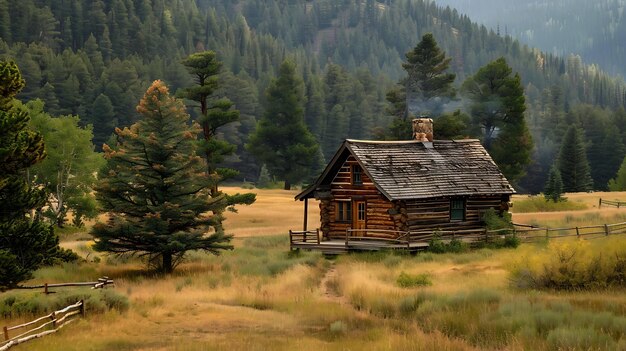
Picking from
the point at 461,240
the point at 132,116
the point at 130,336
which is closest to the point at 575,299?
the point at 130,336

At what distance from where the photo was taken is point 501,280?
24.5 metres

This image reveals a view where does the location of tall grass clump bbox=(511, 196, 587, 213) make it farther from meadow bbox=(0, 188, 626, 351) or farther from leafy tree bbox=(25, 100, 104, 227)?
leafy tree bbox=(25, 100, 104, 227)

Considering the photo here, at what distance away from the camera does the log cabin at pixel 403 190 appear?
1403 inches

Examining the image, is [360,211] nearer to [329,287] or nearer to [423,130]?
[423,130]

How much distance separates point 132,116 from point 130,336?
9981cm

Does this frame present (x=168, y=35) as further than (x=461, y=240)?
Yes

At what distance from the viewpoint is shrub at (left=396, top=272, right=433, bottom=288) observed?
2441 cm

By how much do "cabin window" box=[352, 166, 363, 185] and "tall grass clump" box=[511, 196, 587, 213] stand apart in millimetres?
26964

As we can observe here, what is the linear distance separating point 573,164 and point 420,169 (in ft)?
176

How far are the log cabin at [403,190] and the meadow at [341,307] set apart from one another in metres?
4.25

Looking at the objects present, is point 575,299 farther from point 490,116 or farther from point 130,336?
point 490,116

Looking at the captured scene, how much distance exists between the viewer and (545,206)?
60375mm

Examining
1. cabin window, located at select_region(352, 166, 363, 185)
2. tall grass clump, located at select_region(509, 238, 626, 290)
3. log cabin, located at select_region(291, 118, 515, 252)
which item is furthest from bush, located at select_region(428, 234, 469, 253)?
tall grass clump, located at select_region(509, 238, 626, 290)

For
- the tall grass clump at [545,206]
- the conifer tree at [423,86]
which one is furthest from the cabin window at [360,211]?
the conifer tree at [423,86]
